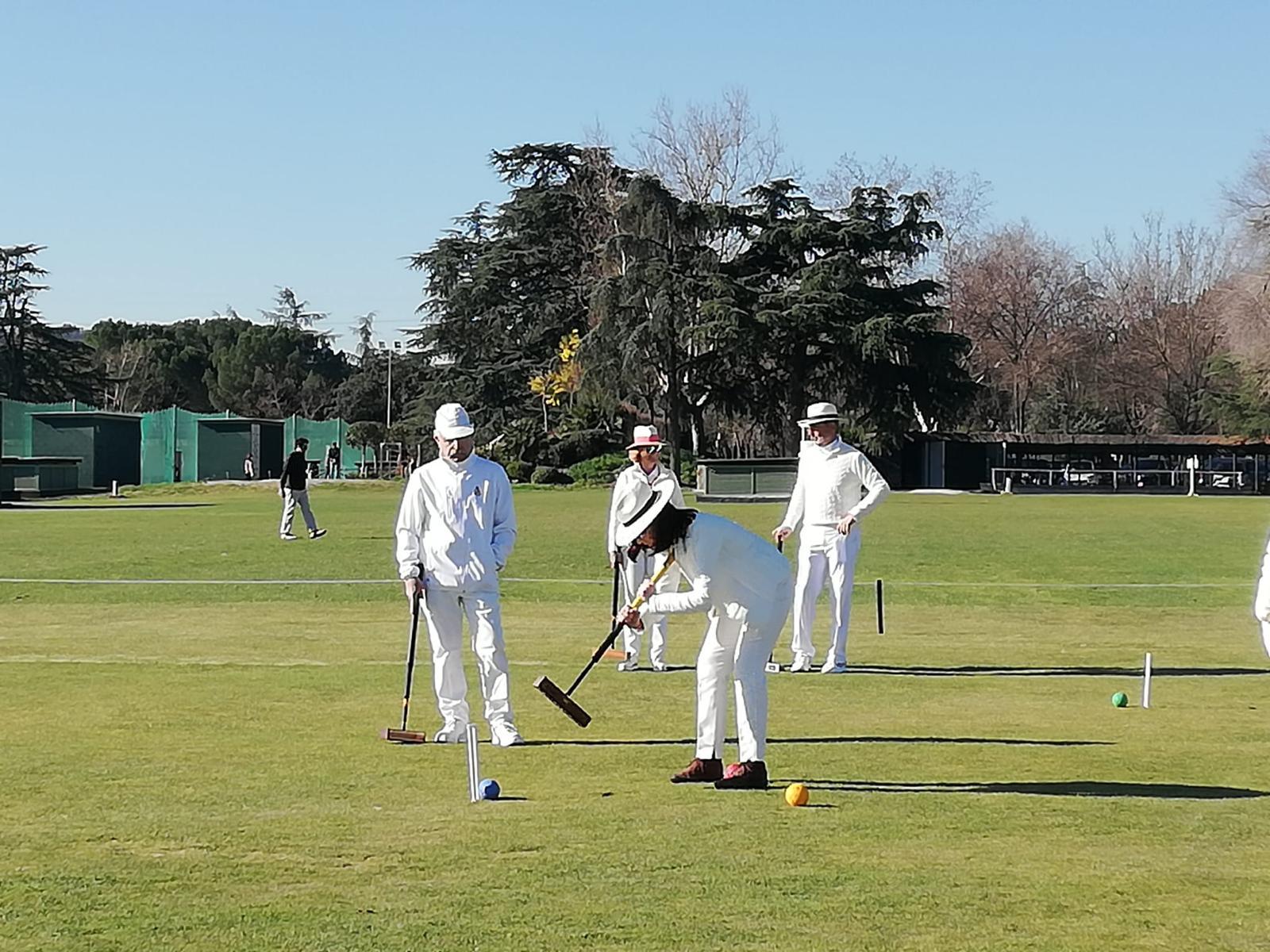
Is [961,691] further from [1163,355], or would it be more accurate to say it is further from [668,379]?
[1163,355]

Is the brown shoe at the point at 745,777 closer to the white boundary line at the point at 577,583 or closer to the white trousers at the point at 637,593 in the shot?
the white trousers at the point at 637,593

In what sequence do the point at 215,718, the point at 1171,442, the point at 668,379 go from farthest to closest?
1. the point at 1171,442
2. the point at 668,379
3. the point at 215,718

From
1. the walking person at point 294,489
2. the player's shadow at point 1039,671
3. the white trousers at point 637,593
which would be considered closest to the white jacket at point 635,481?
the white trousers at point 637,593

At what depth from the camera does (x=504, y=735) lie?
34.3ft

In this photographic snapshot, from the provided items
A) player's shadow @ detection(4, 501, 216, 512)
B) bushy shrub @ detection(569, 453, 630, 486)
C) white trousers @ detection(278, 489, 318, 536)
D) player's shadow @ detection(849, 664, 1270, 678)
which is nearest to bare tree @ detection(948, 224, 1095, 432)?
bushy shrub @ detection(569, 453, 630, 486)

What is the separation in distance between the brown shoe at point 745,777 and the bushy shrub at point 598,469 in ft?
209

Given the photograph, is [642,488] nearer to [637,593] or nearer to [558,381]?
[637,593]

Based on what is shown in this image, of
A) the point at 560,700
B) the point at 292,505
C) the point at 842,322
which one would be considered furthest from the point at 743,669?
the point at 842,322

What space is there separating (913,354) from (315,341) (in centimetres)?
6845

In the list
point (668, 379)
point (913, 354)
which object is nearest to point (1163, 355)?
point (913, 354)

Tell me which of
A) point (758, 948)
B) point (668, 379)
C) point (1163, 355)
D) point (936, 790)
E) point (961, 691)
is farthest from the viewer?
point (1163, 355)

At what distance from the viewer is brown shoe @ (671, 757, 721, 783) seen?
29.8 ft

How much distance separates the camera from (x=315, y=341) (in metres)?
132

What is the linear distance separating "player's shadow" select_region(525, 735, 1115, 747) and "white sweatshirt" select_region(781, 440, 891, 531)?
3670 millimetres
